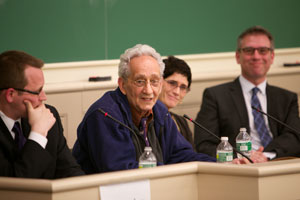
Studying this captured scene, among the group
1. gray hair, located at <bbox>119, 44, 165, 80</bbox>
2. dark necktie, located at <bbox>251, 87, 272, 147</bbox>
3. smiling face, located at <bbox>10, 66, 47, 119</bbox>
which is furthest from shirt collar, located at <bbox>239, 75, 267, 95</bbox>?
smiling face, located at <bbox>10, 66, 47, 119</bbox>

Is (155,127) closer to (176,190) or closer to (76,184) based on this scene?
(176,190)

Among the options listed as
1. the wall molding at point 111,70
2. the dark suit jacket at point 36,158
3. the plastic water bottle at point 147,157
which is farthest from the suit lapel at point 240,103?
the dark suit jacket at point 36,158

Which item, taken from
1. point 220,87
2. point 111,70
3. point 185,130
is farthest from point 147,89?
point 111,70

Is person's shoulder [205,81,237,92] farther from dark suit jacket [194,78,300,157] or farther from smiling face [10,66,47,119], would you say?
smiling face [10,66,47,119]

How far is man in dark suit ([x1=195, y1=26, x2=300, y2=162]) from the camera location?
13.4ft

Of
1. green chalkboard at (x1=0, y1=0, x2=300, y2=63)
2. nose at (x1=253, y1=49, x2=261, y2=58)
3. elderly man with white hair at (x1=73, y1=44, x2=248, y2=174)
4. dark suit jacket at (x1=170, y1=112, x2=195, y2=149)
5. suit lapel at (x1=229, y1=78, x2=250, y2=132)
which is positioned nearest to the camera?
elderly man with white hair at (x1=73, y1=44, x2=248, y2=174)

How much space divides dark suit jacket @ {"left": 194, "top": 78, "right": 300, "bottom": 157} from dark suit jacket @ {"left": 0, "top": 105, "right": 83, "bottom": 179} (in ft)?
4.79

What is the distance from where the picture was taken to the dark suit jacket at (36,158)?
2393 millimetres

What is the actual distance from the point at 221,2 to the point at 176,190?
3.62 meters

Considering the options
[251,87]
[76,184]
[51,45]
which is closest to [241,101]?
[251,87]

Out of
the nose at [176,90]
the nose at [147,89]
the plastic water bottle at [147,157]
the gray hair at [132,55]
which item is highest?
the gray hair at [132,55]

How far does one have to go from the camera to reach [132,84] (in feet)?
9.50

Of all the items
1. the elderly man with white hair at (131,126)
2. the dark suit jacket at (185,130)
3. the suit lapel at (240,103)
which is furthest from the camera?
the suit lapel at (240,103)

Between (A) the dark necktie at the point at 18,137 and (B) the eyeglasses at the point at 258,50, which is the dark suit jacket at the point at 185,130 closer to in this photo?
(B) the eyeglasses at the point at 258,50
